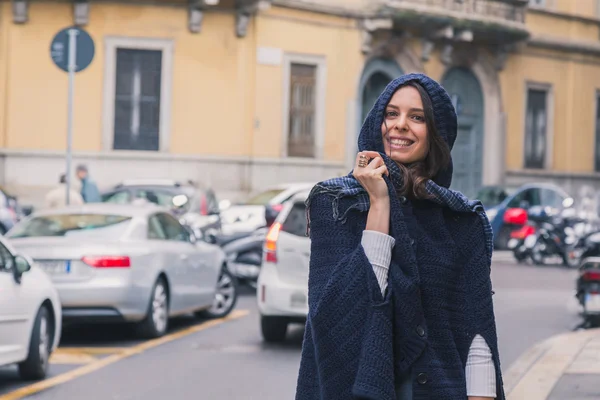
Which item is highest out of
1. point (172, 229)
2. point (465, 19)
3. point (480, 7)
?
point (480, 7)

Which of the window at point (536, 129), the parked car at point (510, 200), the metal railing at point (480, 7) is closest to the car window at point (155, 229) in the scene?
the parked car at point (510, 200)

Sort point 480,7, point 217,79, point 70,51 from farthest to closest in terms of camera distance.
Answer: point 480,7, point 217,79, point 70,51

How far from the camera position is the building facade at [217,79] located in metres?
26.8

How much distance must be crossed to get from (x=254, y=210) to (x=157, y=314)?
7.78 meters

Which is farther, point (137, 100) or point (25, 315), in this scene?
point (137, 100)

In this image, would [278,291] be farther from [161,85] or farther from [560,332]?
[161,85]

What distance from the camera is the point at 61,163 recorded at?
26922mm

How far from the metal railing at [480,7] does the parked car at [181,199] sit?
1240 centimetres

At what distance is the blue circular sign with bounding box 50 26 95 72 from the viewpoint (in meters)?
16.3

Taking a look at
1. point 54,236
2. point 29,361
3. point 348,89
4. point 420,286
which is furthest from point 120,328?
point 348,89

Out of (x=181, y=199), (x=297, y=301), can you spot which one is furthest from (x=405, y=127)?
(x=181, y=199)

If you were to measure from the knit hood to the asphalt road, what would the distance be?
571 cm

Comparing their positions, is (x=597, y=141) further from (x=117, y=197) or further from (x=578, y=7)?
(x=117, y=197)

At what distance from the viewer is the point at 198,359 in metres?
11.4
